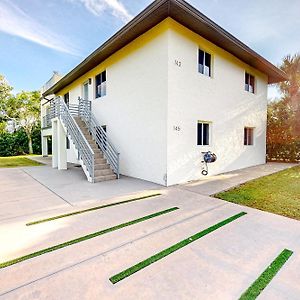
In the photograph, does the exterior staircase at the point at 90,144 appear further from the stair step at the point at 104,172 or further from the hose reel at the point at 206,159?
the hose reel at the point at 206,159

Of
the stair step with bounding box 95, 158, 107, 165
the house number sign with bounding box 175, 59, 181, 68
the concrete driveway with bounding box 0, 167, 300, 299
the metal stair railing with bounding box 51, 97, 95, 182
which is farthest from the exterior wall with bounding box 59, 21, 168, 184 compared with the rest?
the concrete driveway with bounding box 0, 167, 300, 299

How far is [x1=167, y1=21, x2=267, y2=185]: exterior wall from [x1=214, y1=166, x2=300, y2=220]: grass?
2.06 m

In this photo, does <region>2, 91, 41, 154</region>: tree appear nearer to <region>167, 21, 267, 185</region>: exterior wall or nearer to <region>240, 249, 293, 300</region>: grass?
<region>167, 21, 267, 185</region>: exterior wall

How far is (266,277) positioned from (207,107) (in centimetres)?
721

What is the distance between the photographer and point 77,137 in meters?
8.88

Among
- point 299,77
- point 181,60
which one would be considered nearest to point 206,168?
point 181,60

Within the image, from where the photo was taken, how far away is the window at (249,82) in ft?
37.5

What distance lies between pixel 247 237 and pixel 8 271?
11.6 ft

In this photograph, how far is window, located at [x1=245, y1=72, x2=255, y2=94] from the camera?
37.5 ft

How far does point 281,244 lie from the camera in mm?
3180

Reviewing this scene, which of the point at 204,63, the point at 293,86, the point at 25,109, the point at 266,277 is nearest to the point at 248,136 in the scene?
the point at 204,63

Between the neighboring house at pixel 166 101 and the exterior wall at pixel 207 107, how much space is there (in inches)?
1.5

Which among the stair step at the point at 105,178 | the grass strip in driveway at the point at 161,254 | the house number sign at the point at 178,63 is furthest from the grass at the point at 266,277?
the house number sign at the point at 178,63

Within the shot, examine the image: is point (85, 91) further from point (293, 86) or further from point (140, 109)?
point (293, 86)
